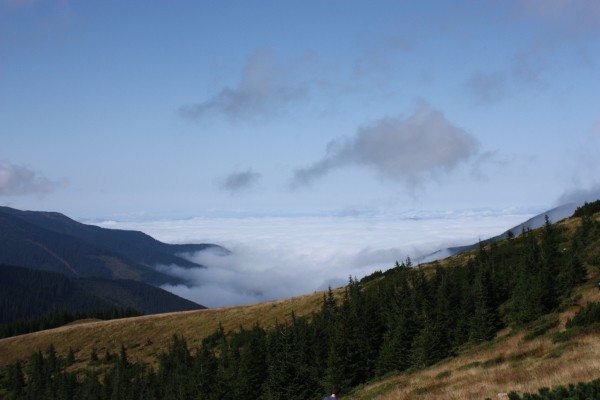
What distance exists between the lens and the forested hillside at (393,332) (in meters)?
44.7

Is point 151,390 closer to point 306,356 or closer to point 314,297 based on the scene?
point 306,356

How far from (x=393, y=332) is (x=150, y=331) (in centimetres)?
8428

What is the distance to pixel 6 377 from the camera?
4380 inches

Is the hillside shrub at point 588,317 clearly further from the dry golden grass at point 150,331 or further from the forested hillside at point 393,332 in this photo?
the dry golden grass at point 150,331

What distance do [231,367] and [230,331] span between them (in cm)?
3287

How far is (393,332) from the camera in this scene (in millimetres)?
51656

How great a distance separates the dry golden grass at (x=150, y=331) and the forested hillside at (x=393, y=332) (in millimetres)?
24269

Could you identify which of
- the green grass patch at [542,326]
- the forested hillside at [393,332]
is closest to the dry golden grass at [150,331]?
the forested hillside at [393,332]

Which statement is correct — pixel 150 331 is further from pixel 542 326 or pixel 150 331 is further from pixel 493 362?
pixel 493 362

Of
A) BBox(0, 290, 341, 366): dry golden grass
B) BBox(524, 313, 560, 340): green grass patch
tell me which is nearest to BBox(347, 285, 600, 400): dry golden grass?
BBox(524, 313, 560, 340): green grass patch

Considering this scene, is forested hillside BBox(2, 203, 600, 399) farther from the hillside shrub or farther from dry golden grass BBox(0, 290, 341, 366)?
dry golden grass BBox(0, 290, 341, 366)

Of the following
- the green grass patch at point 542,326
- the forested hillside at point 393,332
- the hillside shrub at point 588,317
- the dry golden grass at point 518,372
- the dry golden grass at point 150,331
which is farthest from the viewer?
the dry golden grass at point 150,331

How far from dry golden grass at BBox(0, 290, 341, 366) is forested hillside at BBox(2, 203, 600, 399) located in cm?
2427

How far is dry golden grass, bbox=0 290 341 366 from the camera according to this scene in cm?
10200
